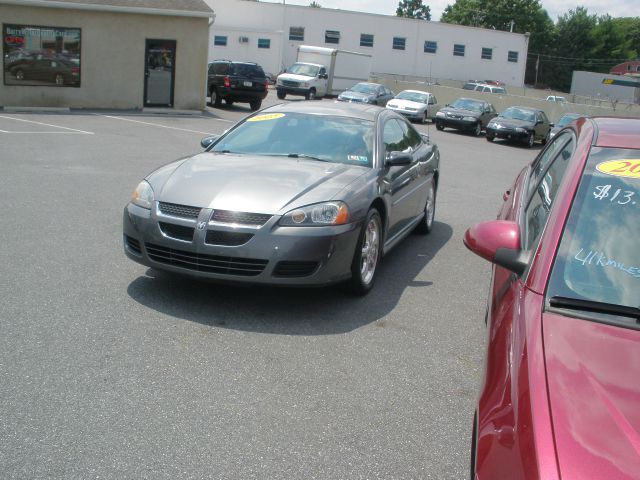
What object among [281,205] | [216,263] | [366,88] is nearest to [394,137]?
[281,205]

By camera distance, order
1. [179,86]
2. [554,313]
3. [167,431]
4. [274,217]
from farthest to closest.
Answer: [179,86]
[274,217]
[167,431]
[554,313]

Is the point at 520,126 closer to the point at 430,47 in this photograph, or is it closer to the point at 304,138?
the point at 304,138

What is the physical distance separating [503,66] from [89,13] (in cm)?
4821

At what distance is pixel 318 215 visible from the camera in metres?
5.69

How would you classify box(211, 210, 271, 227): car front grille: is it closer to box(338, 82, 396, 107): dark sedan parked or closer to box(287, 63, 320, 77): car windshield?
box(338, 82, 396, 107): dark sedan parked

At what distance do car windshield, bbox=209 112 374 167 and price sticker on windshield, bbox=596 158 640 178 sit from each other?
334cm

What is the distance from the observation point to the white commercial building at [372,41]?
54.4m

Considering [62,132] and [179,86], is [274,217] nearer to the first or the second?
[62,132]

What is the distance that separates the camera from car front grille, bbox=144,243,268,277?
5.50 m

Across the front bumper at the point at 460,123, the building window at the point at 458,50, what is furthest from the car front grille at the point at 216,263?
the building window at the point at 458,50

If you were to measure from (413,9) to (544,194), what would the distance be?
118 m

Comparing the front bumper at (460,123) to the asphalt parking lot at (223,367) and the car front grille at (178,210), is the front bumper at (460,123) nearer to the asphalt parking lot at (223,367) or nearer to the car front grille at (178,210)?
the asphalt parking lot at (223,367)

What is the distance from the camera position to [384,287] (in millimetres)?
6703

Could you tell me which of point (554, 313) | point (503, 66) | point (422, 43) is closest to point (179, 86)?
point (554, 313)
